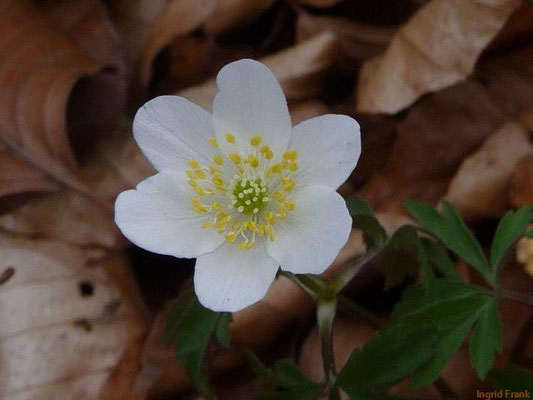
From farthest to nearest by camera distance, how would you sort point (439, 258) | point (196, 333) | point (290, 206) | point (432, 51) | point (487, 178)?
point (432, 51) < point (487, 178) < point (439, 258) < point (196, 333) < point (290, 206)

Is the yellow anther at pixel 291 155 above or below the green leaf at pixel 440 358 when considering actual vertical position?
above

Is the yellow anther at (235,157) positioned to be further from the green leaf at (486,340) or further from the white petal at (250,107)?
the green leaf at (486,340)

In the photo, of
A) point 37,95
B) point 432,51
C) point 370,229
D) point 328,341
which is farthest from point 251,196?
point 37,95

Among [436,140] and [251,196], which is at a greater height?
[251,196]

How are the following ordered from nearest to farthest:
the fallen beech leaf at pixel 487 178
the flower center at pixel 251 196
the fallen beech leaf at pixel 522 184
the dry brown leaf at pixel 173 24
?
the flower center at pixel 251 196 → the fallen beech leaf at pixel 522 184 → the fallen beech leaf at pixel 487 178 → the dry brown leaf at pixel 173 24

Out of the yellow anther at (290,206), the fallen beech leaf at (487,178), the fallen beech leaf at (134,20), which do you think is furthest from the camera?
the fallen beech leaf at (134,20)

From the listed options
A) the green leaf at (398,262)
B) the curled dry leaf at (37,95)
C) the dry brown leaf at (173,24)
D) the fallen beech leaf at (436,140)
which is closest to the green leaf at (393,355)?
the green leaf at (398,262)

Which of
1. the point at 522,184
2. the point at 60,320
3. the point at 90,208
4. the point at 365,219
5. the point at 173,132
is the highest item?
the point at 173,132

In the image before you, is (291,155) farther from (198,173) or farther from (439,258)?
(439,258)
